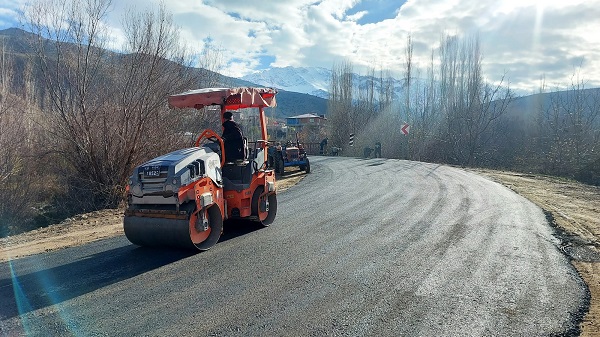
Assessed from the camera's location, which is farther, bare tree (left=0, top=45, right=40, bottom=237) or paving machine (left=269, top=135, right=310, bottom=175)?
paving machine (left=269, top=135, right=310, bottom=175)

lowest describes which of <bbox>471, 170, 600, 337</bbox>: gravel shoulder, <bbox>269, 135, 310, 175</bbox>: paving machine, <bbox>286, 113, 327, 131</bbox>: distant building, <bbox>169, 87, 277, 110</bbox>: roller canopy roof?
<bbox>471, 170, 600, 337</bbox>: gravel shoulder

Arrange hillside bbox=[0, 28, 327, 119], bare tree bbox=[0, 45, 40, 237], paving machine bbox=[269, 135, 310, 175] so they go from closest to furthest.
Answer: hillside bbox=[0, 28, 327, 119]
bare tree bbox=[0, 45, 40, 237]
paving machine bbox=[269, 135, 310, 175]

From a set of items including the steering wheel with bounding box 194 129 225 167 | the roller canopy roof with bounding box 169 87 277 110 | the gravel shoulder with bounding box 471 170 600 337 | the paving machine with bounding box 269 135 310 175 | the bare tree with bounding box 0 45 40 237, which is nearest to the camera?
the gravel shoulder with bounding box 471 170 600 337

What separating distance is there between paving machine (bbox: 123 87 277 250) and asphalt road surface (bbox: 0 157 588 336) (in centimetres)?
34

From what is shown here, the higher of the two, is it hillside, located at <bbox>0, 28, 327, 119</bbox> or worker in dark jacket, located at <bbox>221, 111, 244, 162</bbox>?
hillside, located at <bbox>0, 28, 327, 119</bbox>

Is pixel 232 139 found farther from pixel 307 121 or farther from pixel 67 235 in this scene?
pixel 307 121

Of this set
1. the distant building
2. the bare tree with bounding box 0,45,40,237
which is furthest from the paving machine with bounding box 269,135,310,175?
the distant building

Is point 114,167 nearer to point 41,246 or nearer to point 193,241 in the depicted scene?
point 41,246

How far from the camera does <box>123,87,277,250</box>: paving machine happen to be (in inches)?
216

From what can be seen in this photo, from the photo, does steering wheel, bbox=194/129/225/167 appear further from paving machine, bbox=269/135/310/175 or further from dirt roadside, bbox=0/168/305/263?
paving machine, bbox=269/135/310/175

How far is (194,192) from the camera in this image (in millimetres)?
5559

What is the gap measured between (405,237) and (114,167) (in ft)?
26.4

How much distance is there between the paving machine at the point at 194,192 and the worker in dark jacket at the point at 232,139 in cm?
11

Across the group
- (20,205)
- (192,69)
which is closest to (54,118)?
(20,205)
